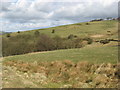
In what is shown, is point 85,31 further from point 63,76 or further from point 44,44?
point 63,76

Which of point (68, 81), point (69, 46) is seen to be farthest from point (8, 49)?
point (68, 81)

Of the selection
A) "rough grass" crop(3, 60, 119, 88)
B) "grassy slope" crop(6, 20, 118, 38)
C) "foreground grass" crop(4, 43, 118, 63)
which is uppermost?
"grassy slope" crop(6, 20, 118, 38)

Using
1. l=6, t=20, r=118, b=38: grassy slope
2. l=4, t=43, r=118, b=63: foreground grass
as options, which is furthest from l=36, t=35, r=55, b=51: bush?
l=6, t=20, r=118, b=38: grassy slope

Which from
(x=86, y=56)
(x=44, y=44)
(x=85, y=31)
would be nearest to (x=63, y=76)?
(x=86, y=56)

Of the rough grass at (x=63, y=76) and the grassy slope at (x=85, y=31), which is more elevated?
the grassy slope at (x=85, y=31)

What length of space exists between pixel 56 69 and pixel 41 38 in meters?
28.5

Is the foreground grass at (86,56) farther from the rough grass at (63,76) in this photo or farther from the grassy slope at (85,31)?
the grassy slope at (85,31)

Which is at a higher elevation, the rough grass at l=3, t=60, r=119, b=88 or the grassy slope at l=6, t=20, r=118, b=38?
the grassy slope at l=6, t=20, r=118, b=38

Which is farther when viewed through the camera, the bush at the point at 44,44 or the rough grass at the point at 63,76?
the bush at the point at 44,44

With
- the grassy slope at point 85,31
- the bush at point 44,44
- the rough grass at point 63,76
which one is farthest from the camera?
the grassy slope at point 85,31

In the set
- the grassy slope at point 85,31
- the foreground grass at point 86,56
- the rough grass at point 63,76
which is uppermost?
the grassy slope at point 85,31

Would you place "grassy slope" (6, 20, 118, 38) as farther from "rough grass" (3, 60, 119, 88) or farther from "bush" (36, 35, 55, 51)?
"rough grass" (3, 60, 119, 88)

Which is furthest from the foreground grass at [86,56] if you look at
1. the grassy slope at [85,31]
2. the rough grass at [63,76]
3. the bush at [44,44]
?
the grassy slope at [85,31]

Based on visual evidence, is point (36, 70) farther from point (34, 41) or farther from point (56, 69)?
point (34, 41)
